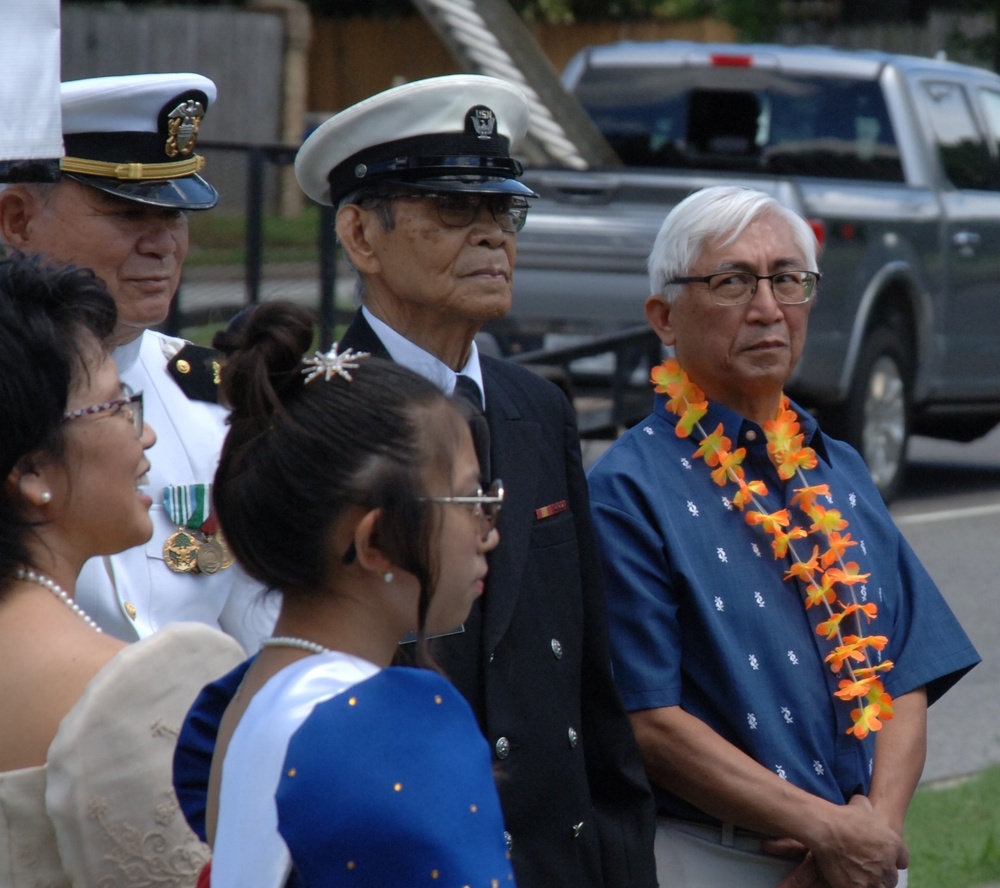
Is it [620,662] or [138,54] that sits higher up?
[620,662]

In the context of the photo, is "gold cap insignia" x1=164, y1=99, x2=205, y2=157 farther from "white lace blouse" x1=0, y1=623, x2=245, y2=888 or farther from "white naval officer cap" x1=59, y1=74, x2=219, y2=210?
"white lace blouse" x1=0, y1=623, x2=245, y2=888

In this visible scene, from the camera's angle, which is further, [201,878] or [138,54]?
[138,54]

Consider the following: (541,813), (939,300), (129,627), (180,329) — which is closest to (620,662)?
(541,813)

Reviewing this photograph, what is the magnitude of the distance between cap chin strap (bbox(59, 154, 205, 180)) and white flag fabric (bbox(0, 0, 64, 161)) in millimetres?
248

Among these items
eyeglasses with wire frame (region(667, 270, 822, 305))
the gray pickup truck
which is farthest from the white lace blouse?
the gray pickup truck

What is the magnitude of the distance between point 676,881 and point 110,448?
4.45 feet

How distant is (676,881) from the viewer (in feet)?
9.96

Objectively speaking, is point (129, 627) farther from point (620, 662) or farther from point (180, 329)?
point (180, 329)

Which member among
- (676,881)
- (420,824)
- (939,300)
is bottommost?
(939,300)

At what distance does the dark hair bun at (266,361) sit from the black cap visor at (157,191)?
0.86 meters

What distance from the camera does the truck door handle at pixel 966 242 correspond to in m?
9.69

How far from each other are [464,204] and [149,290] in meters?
0.55

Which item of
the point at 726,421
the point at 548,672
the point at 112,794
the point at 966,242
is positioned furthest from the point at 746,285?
the point at 966,242

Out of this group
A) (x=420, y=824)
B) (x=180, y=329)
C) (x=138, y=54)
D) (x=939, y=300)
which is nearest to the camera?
(x=420, y=824)
